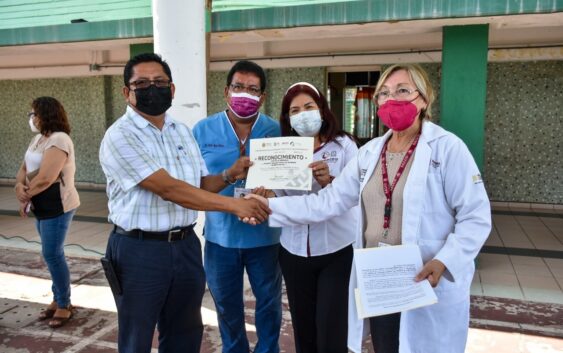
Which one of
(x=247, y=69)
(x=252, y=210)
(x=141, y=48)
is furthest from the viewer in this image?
(x=141, y=48)

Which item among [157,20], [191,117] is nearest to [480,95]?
[191,117]

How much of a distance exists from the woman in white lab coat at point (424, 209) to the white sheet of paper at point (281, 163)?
0.39 meters

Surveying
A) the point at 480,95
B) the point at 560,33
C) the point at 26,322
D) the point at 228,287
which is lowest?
the point at 26,322

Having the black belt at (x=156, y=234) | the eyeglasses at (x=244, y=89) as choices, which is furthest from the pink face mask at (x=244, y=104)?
the black belt at (x=156, y=234)

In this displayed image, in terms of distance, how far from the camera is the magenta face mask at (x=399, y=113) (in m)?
1.94

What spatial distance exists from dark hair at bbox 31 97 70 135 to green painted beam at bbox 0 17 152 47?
2.16m

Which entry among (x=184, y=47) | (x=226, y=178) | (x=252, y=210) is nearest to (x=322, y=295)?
(x=252, y=210)

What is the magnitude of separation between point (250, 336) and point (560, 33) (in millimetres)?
6315

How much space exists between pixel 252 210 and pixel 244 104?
0.62 metres

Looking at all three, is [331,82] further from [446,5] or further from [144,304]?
[144,304]

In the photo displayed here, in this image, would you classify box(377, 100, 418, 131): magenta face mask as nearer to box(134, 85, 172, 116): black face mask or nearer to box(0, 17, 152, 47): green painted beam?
box(134, 85, 172, 116): black face mask

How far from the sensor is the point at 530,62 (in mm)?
7688

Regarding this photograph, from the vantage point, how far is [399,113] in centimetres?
195

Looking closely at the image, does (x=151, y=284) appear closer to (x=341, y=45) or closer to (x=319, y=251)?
(x=319, y=251)
